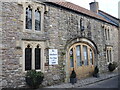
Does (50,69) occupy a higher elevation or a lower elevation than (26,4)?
lower

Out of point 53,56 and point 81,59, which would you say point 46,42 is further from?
point 81,59

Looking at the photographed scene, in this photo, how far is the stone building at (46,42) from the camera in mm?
6844

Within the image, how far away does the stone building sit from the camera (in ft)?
22.5

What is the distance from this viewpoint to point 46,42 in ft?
27.2

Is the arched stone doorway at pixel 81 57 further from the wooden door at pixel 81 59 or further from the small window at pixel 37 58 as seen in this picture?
the small window at pixel 37 58

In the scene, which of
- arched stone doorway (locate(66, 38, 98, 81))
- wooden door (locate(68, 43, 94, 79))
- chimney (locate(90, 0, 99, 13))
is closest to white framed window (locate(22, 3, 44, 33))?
arched stone doorway (locate(66, 38, 98, 81))

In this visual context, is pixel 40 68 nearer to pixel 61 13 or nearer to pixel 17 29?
pixel 17 29

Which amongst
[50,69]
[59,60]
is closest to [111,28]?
[59,60]

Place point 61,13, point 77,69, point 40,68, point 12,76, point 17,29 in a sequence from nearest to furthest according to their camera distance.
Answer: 1. point 12,76
2. point 17,29
3. point 40,68
4. point 61,13
5. point 77,69

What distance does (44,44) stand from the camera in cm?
822

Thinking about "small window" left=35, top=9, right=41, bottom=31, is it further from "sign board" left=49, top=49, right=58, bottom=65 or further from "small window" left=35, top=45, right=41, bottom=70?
"sign board" left=49, top=49, right=58, bottom=65

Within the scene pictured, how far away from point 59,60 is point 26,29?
3188 mm

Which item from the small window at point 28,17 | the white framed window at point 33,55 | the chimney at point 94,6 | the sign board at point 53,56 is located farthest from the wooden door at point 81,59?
the chimney at point 94,6

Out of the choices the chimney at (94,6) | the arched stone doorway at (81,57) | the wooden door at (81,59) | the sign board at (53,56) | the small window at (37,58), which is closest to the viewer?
the small window at (37,58)
